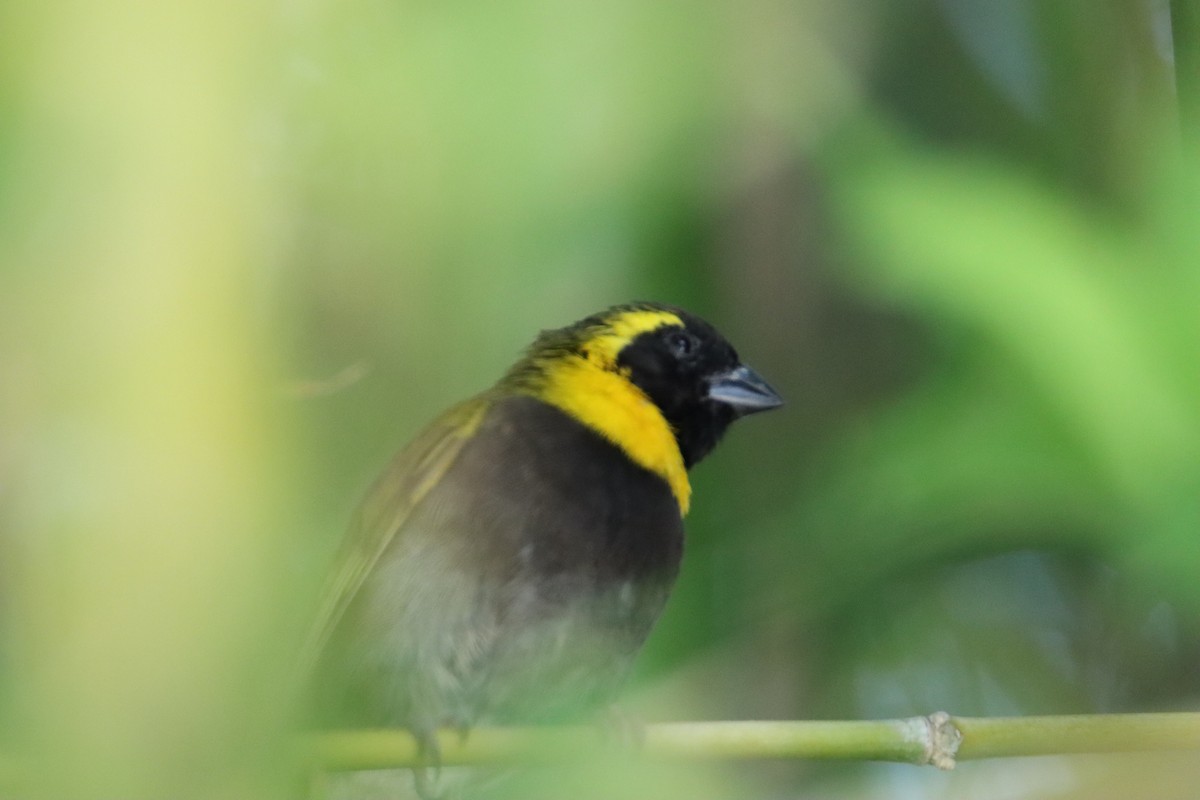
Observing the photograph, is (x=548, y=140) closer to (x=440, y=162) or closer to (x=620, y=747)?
(x=440, y=162)

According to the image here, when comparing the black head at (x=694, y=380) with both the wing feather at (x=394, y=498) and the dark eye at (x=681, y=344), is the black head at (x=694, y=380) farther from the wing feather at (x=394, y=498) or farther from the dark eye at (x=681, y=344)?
the wing feather at (x=394, y=498)

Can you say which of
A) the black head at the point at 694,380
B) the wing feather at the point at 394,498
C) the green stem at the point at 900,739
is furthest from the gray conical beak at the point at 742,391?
the green stem at the point at 900,739

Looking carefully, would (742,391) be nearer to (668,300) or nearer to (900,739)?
(668,300)

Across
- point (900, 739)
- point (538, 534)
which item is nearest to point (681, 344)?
point (538, 534)

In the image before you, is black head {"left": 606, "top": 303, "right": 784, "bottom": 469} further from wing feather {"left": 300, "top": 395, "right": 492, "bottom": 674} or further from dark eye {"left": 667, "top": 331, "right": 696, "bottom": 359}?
wing feather {"left": 300, "top": 395, "right": 492, "bottom": 674}

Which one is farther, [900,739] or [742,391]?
[742,391]

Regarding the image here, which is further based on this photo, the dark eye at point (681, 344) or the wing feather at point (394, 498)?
the dark eye at point (681, 344)
